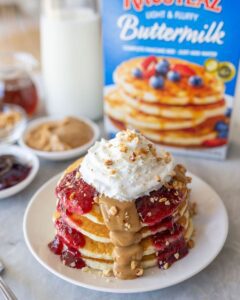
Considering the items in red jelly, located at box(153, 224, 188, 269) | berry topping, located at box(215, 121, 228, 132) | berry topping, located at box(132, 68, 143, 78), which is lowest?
red jelly, located at box(153, 224, 188, 269)

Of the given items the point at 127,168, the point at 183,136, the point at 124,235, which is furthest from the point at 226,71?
the point at 124,235

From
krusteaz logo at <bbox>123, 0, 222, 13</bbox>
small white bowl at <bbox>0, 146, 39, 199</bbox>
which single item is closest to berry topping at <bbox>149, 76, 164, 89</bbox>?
krusteaz logo at <bbox>123, 0, 222, 13</bbox>

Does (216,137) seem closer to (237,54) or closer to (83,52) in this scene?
(237,54)

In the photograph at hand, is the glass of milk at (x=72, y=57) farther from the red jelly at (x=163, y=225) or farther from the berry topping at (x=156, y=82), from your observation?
the red jelly at (x=163, y=225)

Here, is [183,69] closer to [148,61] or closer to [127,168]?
[148,61]

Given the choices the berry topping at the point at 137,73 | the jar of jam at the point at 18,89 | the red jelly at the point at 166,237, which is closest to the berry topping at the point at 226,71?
the berry topping at the point at 137,73

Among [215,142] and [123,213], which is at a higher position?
[123,213]

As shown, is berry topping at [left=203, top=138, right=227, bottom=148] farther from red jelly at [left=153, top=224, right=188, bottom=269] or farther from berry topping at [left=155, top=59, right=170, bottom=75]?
red jelly at [left=153, top=224, right=188, bottom=269]
